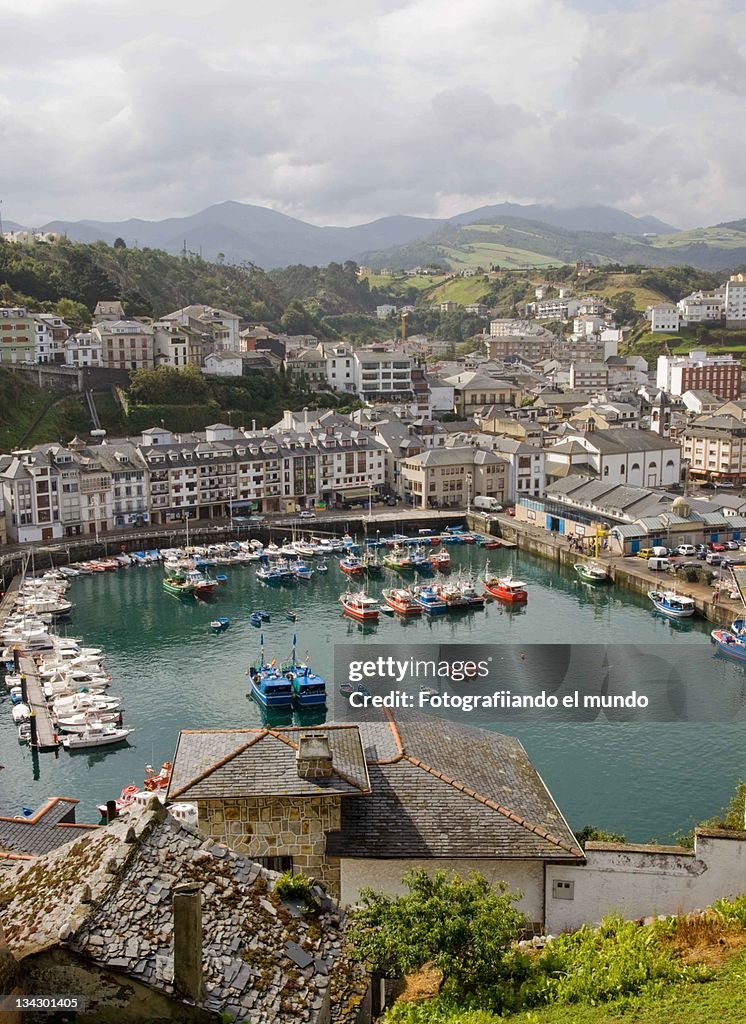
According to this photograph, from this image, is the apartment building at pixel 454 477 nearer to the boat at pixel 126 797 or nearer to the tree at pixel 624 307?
the boat at pixel 126 797

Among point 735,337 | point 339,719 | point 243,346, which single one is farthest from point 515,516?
point 735,337

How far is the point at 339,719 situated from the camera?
22203 millimetres

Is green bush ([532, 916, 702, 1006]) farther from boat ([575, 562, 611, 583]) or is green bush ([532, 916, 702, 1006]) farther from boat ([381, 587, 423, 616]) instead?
boat ([575, 562, 611, 583])

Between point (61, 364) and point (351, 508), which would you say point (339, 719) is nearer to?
point (351, 508)

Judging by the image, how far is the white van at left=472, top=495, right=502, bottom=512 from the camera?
46.4 m

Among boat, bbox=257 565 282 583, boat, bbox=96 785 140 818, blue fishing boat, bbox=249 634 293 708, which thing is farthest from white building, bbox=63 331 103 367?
boat, bbox=96 785 140 818

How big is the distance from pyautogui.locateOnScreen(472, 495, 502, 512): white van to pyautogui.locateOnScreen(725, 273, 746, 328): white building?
162ft

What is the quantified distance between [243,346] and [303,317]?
23.2 meters

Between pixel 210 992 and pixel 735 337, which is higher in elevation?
pixel 735 337

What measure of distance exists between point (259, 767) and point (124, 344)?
4986 centimetres

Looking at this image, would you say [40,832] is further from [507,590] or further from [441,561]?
[441,561]

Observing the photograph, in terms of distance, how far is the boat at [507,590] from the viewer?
3356 centimetres
